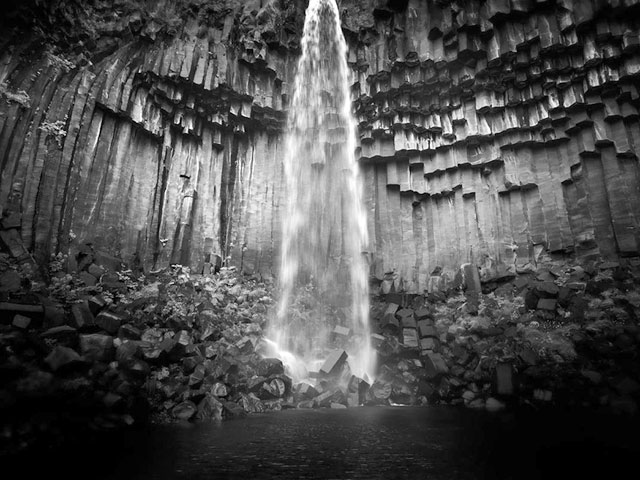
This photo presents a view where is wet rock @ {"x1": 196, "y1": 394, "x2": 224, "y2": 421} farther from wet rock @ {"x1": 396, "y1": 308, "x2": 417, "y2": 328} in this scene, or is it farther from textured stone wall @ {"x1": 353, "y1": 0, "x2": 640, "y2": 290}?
textured stone wall @ {"x1": 353, "y1": 0, "x2": 640, "y2": 290}

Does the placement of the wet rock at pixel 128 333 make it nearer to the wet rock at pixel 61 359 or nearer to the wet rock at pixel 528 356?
the wet rock at pixel 61 359

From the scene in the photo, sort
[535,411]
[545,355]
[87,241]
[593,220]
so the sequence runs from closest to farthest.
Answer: [535,411]
[545,355]
[87,241]
[593,220]

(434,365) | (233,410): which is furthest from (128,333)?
(434,365)

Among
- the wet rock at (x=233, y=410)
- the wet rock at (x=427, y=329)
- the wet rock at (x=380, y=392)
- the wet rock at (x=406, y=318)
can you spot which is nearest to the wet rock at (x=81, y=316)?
the wet rock at (x=233, y=410)

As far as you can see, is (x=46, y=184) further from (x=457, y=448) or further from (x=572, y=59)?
(x=572, y=59)

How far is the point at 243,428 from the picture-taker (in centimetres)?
691

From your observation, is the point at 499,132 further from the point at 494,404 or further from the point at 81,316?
the point at 81,316

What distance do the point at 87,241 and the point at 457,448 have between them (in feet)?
42.2

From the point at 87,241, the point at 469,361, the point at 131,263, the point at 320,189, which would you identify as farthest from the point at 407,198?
the point at 87,241

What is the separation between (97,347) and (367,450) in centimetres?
617

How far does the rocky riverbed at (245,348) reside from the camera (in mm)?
6738

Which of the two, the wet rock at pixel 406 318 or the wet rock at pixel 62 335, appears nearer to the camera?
the wet rock at pixel 62 335

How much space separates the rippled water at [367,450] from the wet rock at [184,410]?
1.92ft

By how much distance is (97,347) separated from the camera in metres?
8.02
